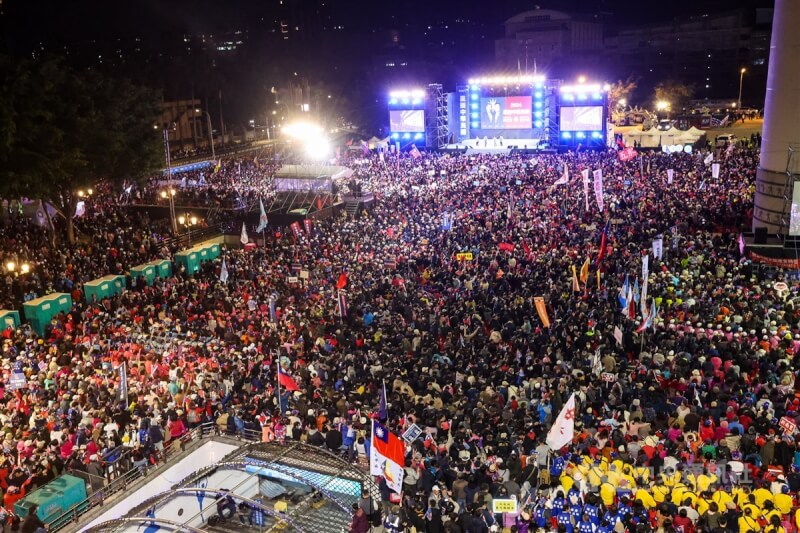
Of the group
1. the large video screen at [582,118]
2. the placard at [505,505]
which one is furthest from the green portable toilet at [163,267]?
the large video screen at [582,118]

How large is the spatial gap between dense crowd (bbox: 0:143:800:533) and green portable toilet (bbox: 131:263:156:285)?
72 centimetres

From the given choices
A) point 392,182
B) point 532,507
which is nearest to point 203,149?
point 392,182

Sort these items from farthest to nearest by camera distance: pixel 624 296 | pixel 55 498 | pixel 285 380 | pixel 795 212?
pixel 795 212 → pixel 624 296 → pixel 285 380 → pixel 55 498

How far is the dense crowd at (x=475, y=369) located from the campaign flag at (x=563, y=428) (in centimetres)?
40

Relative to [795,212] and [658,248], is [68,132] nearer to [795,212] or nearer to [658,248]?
[658,248]

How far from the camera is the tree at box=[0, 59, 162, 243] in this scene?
24.0 metres

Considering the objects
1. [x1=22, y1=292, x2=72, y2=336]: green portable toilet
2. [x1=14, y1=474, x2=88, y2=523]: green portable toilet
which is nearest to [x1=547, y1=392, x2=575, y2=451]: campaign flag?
[x1=14, y1=474, x2=88, y2=523]: green portable toilet

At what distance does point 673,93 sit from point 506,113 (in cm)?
2651

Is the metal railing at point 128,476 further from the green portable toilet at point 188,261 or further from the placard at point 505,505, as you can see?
the green portable toilet at point 188,261

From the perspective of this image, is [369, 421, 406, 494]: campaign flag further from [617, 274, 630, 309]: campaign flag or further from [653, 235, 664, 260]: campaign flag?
[653, 235, 664, 260]: campaign flag

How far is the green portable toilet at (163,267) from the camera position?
23.2 m

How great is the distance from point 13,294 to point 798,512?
20.4m

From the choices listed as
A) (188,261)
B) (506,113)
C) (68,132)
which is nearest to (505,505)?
(188,261)

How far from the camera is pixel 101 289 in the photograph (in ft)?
68.3
